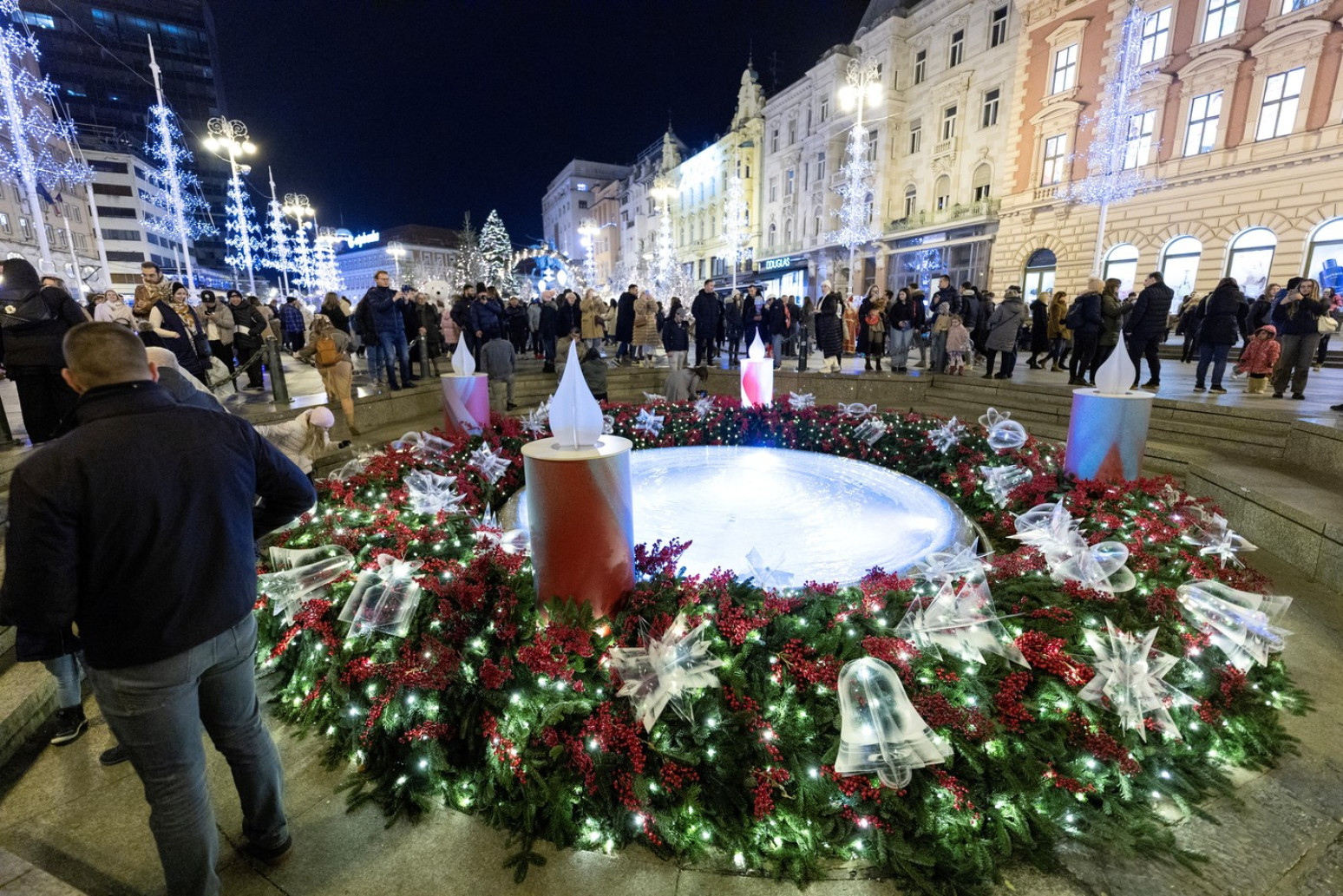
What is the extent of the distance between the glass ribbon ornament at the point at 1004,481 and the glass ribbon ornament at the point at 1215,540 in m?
1.21

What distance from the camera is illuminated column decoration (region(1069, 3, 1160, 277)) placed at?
1672 centimetres

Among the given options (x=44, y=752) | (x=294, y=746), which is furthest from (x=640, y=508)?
(x=44, y=752)

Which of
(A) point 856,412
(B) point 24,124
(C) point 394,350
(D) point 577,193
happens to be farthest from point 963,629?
(D) point 577,193

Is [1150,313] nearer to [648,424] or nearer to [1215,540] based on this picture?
[1215,540]

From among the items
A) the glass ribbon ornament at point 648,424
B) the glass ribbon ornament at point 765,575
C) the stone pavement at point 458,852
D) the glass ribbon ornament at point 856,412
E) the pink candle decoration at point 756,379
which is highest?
the pink candle decoration at point 756,379

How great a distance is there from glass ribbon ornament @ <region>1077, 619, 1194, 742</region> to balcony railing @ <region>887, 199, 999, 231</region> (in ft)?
82.1

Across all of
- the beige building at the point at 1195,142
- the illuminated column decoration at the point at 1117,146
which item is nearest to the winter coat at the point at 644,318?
the illuminated column decoration at the point at 1117,146

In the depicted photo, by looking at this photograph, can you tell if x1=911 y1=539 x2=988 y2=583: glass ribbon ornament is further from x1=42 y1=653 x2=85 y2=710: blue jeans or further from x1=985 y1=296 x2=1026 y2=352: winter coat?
x1=985 y1=296 x2=1026 y2=352: winter coat

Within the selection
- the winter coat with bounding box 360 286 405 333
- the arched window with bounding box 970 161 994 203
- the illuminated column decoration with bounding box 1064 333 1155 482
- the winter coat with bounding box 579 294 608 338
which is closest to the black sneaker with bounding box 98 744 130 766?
the illuminated column decoration with bounding box 1064 333 1155 482

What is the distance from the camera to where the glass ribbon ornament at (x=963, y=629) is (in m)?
2.52

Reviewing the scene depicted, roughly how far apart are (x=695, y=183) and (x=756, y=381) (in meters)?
42.2

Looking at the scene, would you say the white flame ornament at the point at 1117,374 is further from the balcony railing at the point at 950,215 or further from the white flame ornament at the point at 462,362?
the balcony railing at the point at 950,215

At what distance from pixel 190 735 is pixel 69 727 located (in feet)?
5.56

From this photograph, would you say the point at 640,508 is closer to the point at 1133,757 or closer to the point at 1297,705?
the point at 1133,757
